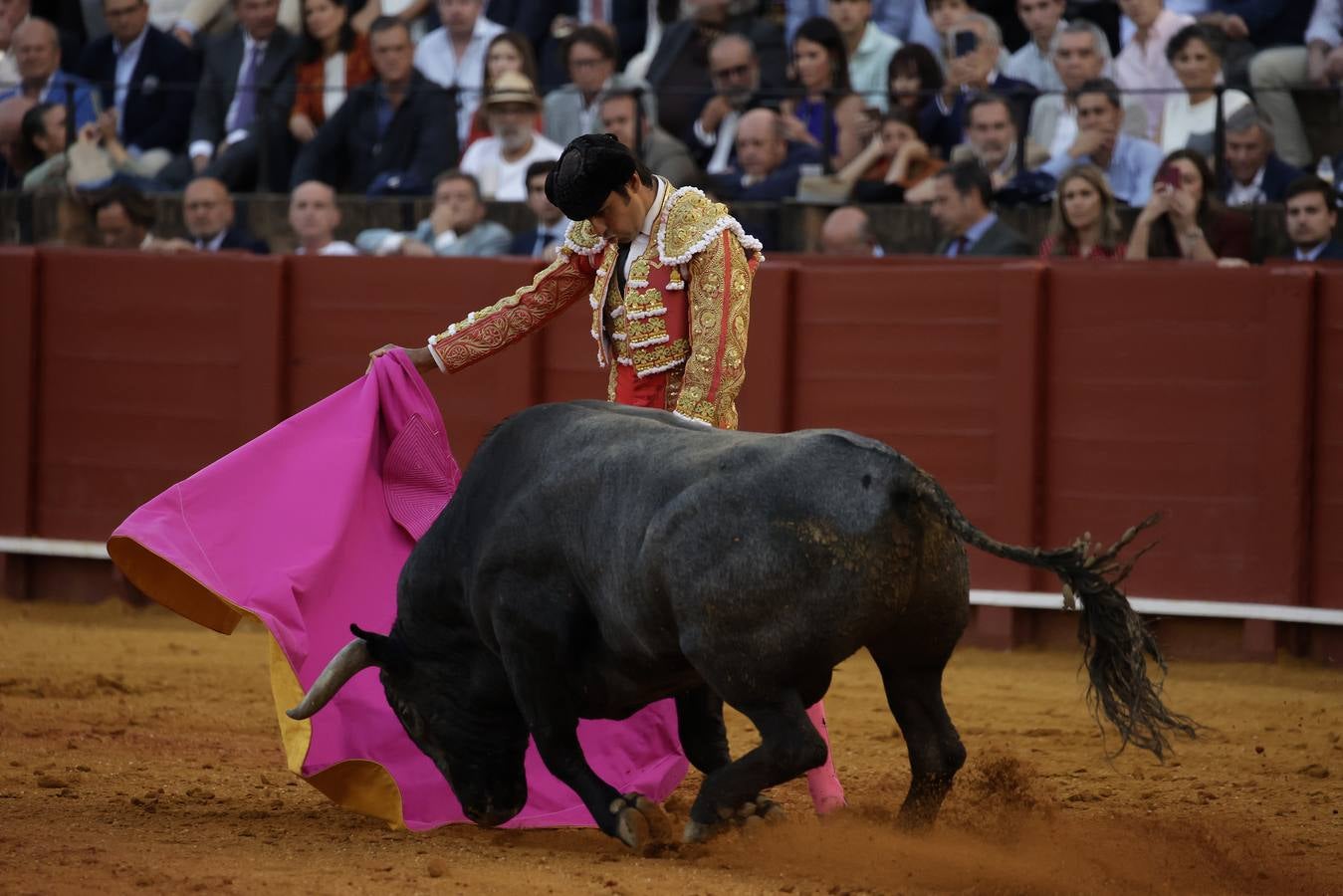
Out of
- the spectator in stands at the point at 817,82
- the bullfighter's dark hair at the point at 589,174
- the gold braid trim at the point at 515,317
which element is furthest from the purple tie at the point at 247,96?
the bullfighter's dark hair at the point at 589,174

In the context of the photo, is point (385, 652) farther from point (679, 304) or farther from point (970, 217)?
point (970, 217)

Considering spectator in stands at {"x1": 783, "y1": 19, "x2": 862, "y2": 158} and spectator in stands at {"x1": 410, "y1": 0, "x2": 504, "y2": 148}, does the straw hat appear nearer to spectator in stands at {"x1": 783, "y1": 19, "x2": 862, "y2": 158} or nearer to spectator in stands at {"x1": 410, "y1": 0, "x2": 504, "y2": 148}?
spectator in stands at {"x1": 410, "y1": 0, "x2": 504, "y2": 148}

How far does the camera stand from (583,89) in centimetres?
803

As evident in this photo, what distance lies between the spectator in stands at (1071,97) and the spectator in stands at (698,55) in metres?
1.24

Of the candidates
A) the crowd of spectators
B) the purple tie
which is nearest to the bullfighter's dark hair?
the crowd of spectators

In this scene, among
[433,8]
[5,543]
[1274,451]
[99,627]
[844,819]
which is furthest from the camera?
[433,8]

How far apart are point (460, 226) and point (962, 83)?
6.89ft

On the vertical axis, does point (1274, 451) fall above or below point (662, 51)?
below

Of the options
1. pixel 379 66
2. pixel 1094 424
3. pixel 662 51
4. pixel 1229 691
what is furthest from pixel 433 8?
pixel 1229 691

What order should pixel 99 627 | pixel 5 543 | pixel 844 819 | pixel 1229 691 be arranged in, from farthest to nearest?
pixel 5 543 → pixel 99 627 → pixel 1229 691 → pixel 844 819

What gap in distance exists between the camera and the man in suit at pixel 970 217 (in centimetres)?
694

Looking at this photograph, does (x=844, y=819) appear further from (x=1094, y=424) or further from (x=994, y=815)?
(x=1094, y=424)

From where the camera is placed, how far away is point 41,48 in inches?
373

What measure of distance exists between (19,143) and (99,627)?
3488mm
